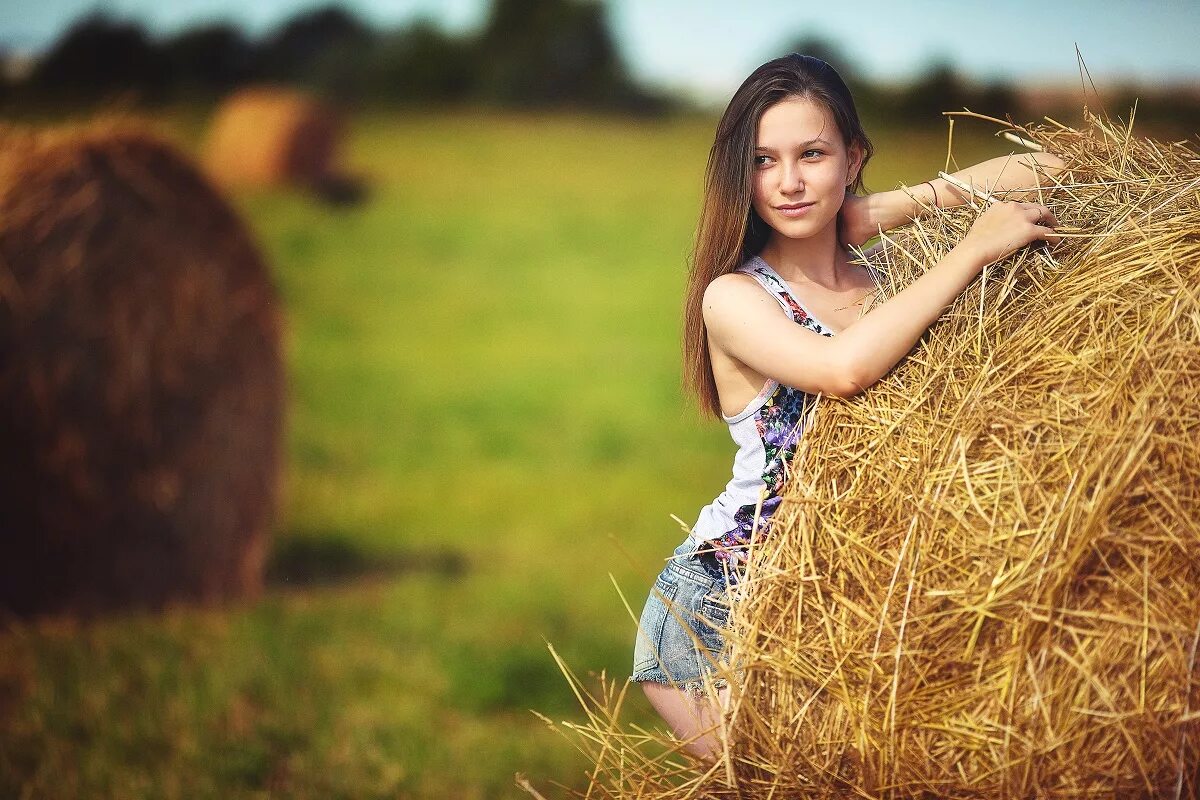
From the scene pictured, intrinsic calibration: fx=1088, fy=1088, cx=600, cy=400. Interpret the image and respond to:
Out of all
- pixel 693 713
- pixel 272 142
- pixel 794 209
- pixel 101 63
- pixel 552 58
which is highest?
pixel 552 58

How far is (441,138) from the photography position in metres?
22.3

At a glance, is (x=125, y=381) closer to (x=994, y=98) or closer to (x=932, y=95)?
(x=994, y=98)

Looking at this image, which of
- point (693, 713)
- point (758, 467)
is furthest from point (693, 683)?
point (758, 467)

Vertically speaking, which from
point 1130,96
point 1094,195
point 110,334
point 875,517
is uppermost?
point 1130,96

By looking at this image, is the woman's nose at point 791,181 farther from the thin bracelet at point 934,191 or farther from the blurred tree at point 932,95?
the blurred tree at point 932,95

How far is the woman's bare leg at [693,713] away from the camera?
237 cm

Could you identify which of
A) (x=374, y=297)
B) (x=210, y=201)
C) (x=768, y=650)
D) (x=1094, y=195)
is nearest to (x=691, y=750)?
(x=768, y=650)

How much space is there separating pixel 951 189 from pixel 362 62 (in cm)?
2436

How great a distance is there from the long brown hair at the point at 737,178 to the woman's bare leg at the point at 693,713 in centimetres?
72

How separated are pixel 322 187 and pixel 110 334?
1361cm

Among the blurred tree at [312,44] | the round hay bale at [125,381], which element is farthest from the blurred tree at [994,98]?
the blurred tree at [312,44]

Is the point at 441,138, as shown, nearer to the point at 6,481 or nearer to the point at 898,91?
the point at 898,91

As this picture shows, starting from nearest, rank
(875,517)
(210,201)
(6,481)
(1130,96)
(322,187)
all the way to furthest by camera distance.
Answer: (875,517), (6,481), (210,201), (1130,96), (322,187)

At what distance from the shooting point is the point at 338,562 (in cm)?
738
